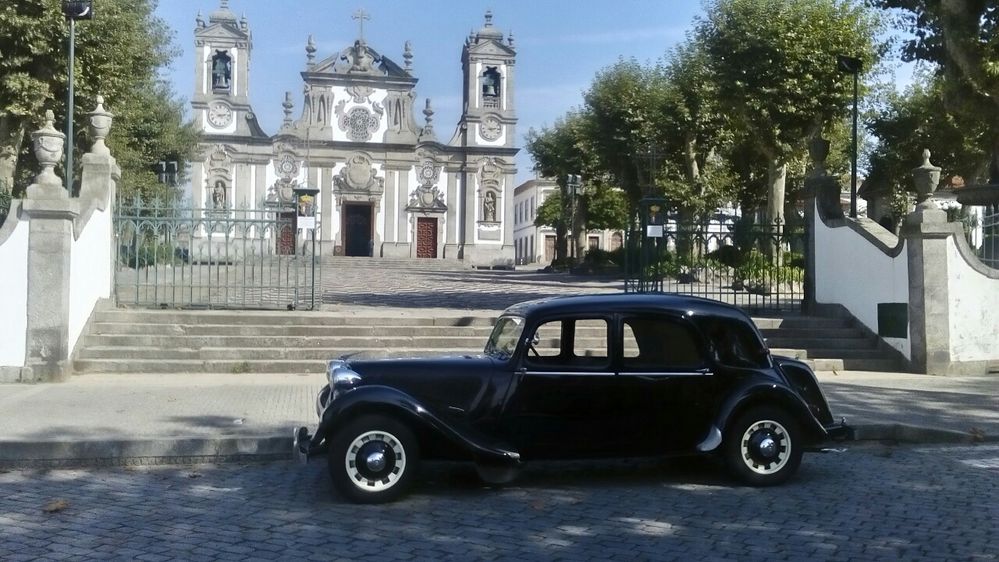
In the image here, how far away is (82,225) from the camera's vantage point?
1300cm

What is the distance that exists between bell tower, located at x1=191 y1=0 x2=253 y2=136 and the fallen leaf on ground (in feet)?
171

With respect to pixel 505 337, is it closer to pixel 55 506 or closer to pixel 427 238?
pixel 55 506

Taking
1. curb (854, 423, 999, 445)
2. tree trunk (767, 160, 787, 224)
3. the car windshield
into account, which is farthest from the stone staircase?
tree trunk (767, 160, 787, 224)

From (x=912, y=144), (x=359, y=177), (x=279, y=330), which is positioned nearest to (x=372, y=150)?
(x=359, y=177)

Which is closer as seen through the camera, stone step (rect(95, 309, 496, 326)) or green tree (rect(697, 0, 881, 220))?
stone step (rect(95, 309, 496, 326))

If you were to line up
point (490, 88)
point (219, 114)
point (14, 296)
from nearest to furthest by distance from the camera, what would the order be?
point (14, 296) < point (219, 114) < point (490, 88)

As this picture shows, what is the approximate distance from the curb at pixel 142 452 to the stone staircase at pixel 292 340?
4374 millimetres

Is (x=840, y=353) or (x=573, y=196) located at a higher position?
(x=573, y=196)

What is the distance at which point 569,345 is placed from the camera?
707 cm

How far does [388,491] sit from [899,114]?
42503 millimetres

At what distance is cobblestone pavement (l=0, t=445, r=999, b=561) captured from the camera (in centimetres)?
553

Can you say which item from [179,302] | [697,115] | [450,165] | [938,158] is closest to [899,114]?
[938,158]

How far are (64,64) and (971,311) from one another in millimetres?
18275

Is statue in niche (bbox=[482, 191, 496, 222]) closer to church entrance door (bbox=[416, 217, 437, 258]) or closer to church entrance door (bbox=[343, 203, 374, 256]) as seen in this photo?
church entrance door (bbox=[416, 217, 437, 258])
